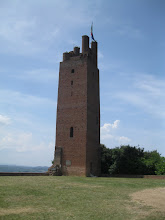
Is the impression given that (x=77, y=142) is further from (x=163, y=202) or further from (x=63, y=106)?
(x=163, y=202)

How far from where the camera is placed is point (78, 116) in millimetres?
25141

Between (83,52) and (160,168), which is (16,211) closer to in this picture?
(160,168)

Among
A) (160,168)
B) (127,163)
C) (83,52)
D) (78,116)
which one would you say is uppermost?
(83,52)

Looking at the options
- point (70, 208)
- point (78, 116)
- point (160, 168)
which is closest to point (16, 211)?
point (70, 208)

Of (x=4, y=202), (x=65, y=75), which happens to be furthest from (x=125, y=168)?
(x=4, y=202)

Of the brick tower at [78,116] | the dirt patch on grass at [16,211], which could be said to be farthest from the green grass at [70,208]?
the brick tower at [78,116]

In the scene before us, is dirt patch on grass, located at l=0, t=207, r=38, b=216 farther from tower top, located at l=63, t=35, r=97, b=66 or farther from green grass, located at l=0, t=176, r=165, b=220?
tower top, located at l=63, t=35, r=97, b=66

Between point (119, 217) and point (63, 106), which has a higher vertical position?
point (63, 106)

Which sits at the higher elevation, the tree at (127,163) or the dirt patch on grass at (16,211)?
the tree at (127,163)

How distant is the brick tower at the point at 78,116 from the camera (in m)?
24.3

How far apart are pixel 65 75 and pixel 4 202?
2034 centimetres

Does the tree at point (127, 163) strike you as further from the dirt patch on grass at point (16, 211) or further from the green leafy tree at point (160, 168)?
the dirt patch on grass at point (16, 211)

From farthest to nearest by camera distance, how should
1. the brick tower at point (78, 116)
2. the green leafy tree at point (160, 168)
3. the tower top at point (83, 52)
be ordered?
1. the tower top at point (83, 52)
2. the brick tower at point (78, 116)
3. the green leafy tree at point (160, 168)

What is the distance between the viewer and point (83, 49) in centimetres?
2761
